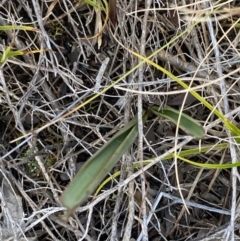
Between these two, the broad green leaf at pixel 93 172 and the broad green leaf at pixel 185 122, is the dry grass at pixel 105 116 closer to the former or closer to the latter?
the broad green leaf at pixel 185 122

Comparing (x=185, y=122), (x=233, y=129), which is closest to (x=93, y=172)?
(x=185, y=122)

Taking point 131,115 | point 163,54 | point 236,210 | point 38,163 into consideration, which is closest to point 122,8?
point 163,54

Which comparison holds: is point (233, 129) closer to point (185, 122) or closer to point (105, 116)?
point (185, 122)

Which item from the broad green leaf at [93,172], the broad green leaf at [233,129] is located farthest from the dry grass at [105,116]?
the broad green leaf at [93,172]

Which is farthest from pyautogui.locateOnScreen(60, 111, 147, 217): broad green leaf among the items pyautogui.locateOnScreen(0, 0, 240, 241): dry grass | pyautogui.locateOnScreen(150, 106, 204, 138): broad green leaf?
pyautogui.locateOnScreen(0, 0, 240, 241): dry grass

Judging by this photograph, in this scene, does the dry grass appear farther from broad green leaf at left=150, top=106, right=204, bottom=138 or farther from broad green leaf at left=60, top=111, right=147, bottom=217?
broad green leaf at left=60, top=111, right=147, bottom=217

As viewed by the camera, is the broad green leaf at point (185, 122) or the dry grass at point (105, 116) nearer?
the broad green leaf at point (185, 122)
